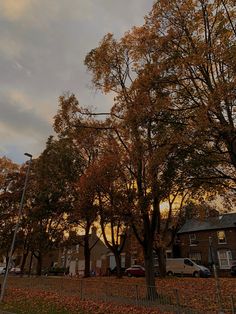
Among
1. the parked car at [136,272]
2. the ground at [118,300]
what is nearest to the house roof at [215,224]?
the parked car at [136,272]

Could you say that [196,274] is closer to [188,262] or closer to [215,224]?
A: [188,262]

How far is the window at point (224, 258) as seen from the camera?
139ft

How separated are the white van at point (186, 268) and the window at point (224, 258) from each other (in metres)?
5.83

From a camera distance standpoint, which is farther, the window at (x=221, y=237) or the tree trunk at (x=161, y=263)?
the window at (x=221, y=237)

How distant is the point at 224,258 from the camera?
43.3 metres

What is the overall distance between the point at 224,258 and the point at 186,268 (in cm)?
757

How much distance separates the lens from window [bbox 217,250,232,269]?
42250 mm

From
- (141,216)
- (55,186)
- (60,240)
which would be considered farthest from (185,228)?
(141,216)

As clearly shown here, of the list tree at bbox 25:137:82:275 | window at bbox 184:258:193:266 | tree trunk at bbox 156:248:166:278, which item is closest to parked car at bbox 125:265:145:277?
window at bbox 184:258:193:266

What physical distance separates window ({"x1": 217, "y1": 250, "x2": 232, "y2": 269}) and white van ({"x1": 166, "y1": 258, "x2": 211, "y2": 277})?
19.1 ft

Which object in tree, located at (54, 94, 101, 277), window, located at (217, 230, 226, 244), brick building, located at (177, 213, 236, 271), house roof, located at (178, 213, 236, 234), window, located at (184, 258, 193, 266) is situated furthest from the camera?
window, located at (217, 230, 226, 244)

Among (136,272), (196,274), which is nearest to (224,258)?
(196,274)

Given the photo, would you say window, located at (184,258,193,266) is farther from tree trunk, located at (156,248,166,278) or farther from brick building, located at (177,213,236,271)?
tree trunk, located at (156,248,166,278)

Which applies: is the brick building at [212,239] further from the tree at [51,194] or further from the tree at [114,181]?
the tree at [114,181]
